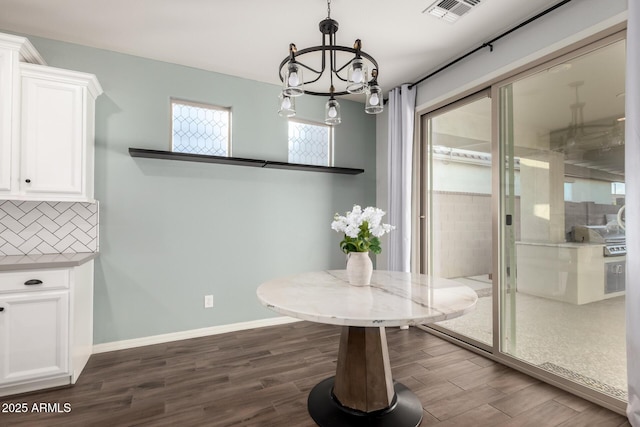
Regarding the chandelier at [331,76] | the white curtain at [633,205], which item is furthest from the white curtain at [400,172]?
the white curtain at [633,205]

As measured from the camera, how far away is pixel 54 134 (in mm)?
2363

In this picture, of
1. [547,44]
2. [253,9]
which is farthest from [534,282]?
[253,9]

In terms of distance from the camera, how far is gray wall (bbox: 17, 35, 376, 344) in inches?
112

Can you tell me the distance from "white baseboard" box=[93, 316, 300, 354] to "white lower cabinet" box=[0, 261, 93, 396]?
0.54 metres

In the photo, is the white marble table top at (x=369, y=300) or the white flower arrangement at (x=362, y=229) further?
the white flower arrangement at (x=362, y=229)

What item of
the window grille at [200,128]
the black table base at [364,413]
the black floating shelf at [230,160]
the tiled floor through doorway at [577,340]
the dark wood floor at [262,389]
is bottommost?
the dark wood floor at [262,389]

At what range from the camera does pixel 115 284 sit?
2.85 meters

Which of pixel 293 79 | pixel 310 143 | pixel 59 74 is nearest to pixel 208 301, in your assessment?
pixel 310 143

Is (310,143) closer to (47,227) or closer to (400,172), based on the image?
(400,172)

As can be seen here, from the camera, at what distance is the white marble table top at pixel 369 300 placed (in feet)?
4.25

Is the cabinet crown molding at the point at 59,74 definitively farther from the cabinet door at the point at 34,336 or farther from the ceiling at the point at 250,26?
the cabinet door at the point at 34,336

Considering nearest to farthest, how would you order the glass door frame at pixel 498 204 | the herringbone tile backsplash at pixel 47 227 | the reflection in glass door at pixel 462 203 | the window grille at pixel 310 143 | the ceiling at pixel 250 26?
the glass door frame at pixel 498 204, the ceiling at pixel 250 26, the herringbone tile backsplash at pixel 47 227, the reflection in glass door at pixel 462 203, the window grille at pixel 310 143

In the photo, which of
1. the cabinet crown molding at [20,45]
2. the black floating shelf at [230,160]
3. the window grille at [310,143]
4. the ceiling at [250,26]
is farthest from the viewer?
the window grille at [310,143]

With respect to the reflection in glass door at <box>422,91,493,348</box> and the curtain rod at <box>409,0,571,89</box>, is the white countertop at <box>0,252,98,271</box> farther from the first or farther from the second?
the curtain rod at <box>409,0,571,89</box>
